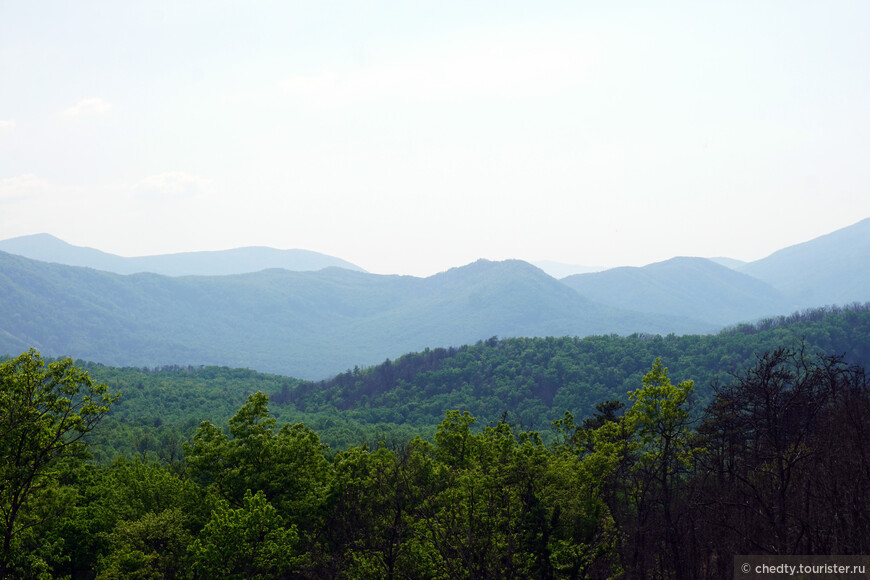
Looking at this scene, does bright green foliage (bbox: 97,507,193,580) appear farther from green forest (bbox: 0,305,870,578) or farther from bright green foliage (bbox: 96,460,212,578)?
green forest (bbox: 0,305,870,578)

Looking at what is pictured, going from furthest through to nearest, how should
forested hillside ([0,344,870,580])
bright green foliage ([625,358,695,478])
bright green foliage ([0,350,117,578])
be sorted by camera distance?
bright green foliage ([625,358,695,478]), forested hillside ([0,344,870,580]), bright green foliage ([0,350,117,578])

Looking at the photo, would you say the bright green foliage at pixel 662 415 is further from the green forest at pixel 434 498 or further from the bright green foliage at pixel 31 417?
the bright green foliage at pixel 31 417

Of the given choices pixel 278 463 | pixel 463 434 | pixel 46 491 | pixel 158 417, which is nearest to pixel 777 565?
pixel 463 434

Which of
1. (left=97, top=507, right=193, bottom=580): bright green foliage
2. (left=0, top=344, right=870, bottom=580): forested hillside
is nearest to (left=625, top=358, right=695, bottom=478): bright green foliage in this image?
(left=0, top=344, right=870, bottom=580): forested hillside

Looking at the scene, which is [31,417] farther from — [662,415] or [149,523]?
[662,415]

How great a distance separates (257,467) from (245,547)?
304 inches

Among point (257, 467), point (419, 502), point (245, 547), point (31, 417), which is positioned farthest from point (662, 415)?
point (31, 417)

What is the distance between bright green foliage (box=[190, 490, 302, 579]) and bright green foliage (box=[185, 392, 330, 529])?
4.53m

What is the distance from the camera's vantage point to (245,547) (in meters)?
29.5

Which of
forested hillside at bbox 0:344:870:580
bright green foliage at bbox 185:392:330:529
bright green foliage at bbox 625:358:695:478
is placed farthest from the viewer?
bright green foliage at bbox 185:392:330:529

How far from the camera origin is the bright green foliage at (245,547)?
96.8 ft

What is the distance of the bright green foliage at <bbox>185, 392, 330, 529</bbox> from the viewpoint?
3600 centimetres

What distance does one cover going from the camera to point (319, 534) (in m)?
36.5

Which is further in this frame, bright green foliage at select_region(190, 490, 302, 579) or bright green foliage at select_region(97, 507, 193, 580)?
bright green foliage at select_region(97, 507, 193, 580)
